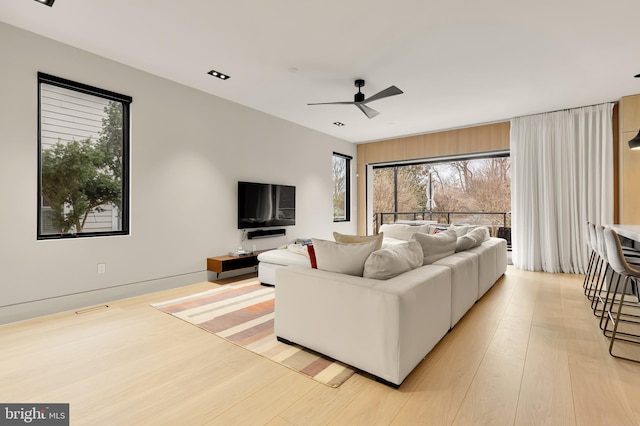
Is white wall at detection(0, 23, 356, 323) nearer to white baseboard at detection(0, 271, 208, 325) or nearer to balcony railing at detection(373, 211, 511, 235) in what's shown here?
white baseboard at detection(0, 271, 208, 325)

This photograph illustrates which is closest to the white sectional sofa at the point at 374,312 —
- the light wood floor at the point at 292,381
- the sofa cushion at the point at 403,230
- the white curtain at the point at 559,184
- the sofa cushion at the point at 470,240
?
the light wood floor at the point at 292,381

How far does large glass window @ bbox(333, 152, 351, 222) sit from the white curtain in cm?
356

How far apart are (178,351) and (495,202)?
8395mm

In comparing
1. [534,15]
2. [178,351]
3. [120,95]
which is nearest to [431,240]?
[534,15]

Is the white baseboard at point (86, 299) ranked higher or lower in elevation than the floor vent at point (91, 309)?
higher

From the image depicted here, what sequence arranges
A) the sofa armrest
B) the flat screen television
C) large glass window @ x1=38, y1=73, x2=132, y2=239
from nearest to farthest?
the sofa armrest → large glass window @ x1=38, y1=73, x2=132, y2=239 → the flat screen television

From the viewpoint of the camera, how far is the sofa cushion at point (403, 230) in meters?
5.46

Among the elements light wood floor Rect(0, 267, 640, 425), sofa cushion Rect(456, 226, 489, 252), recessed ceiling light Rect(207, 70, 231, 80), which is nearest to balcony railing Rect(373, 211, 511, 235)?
sofa cushion Rect(456, 226, 489, 252)

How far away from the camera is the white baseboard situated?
2.88 meters

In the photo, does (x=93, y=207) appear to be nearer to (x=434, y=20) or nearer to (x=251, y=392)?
(x=251, y=392)

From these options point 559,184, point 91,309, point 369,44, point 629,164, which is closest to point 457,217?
point 559,184

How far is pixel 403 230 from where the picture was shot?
5.62m

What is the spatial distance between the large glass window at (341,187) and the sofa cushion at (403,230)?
5.64 feet

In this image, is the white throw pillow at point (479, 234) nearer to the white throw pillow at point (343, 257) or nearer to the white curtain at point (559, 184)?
the white curtain at point (559, 184)
